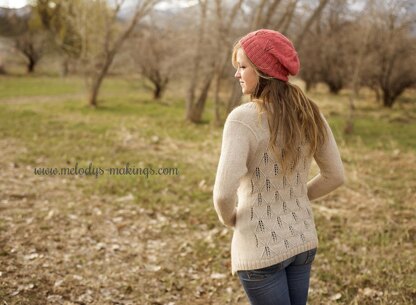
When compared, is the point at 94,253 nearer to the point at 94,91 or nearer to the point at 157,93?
the point at 94,91

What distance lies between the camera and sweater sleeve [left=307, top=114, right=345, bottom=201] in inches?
83.0

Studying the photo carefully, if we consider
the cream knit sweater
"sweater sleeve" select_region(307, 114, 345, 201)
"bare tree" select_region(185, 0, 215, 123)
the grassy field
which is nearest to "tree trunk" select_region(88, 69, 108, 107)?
"bare tree" select_region(185, 0, 215, 123)

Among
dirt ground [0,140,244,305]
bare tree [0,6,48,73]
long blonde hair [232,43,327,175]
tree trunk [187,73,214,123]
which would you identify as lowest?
dirt ground [0,140,244,305]

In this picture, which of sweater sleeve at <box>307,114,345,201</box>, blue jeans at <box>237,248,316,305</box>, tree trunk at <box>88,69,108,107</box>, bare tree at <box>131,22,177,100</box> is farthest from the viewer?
bare tree at <box>131,22,177,100</box>

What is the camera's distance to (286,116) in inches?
74.4

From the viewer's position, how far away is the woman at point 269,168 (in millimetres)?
1877

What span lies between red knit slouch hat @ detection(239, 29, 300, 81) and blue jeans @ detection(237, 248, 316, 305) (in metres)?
0.89

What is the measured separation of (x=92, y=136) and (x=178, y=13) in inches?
238

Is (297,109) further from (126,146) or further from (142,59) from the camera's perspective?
(142,59)

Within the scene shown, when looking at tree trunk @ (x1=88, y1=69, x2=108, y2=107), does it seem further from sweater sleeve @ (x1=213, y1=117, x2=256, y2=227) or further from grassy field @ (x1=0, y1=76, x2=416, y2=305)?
sweater sleeve @ (x1=213, y1=117, x2=256, y2=227)

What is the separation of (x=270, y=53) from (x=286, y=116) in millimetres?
293

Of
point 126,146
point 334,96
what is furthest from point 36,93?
point 334,96

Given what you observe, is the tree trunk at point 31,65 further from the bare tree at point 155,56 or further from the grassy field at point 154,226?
the grassy field at point 154,226

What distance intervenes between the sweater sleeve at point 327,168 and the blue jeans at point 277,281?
1.36 ft
